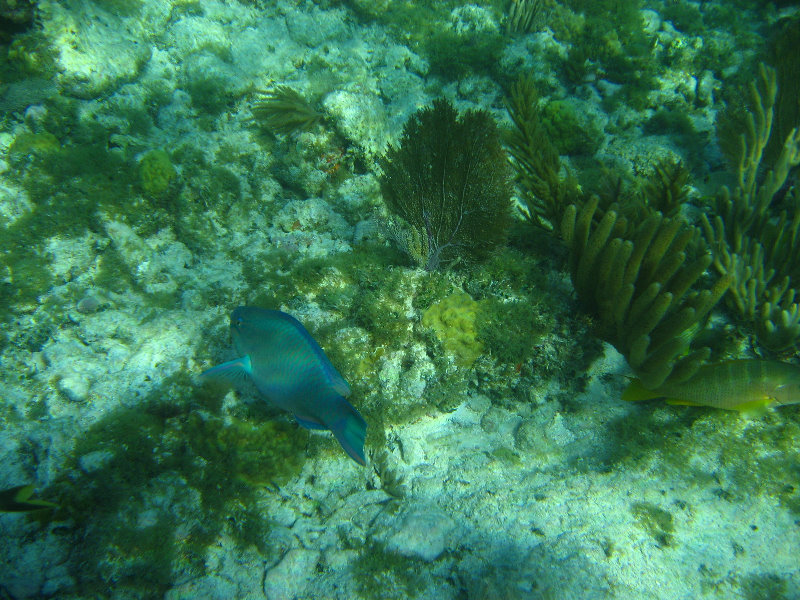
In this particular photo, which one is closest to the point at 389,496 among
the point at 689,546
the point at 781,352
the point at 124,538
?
the point at 124,538

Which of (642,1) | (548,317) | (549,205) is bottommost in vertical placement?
(548,317)

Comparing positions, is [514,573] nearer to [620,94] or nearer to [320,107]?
[320,107]

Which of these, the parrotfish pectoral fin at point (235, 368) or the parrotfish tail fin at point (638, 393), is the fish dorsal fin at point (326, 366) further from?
the parrotfish tail fin at point (638, 393)

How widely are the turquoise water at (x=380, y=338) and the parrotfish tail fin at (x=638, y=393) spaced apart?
0.12 metres

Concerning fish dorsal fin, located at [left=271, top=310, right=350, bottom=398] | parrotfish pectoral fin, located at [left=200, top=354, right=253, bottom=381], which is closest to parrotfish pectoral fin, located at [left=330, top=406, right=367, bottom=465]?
fish dorsal fin, located at [left=271, top=310, right=350, bottom=398]

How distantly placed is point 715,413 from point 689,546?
1.01 m

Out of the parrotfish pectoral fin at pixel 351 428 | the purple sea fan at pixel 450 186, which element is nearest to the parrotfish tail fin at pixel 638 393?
the purple sea fan at pixel 450 186

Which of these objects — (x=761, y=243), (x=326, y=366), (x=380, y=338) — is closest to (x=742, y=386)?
(x=761, y=243)

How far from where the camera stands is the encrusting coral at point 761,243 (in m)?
2.98

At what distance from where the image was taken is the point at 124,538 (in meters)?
2.46

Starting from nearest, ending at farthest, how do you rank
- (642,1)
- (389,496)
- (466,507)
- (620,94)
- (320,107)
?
(466,507), (389,496), (320,107), (620,94), (642,1)

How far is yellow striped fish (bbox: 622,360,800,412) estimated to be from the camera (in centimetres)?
239

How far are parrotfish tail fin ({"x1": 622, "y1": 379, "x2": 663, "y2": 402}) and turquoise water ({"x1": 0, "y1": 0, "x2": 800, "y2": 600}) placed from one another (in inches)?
4.8

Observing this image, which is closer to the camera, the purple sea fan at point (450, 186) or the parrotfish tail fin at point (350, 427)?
the parrotfish tail fin at point (350, 427)
